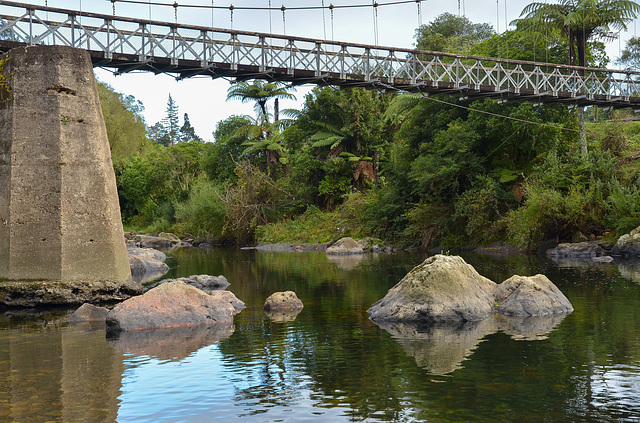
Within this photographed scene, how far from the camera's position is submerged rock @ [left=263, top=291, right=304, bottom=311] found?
12.3 metres

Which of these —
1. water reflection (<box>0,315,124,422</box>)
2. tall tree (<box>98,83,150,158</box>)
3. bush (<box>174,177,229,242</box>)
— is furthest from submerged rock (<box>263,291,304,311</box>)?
tall tree (<box>98,83,150,158</box>)

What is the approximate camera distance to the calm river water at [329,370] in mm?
5957

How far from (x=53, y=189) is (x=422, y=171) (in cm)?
1885

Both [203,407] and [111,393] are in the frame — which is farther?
[111,393]

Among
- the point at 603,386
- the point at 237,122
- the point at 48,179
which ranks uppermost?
the point at 237,122

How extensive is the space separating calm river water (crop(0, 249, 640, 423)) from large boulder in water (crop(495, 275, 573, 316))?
38cm

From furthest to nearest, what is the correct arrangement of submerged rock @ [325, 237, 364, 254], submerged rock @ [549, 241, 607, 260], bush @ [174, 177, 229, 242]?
1. bush @ [174, 177, 229, 242]
2. submerged rock @ [325, 237, 364, 254]
3. submerged rock @ [549, 241, 607, 260]

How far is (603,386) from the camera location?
655 cm

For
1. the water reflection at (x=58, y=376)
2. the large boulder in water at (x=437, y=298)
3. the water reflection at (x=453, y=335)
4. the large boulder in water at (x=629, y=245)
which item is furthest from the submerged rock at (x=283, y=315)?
the large boulder in water at (x=629, y=245)

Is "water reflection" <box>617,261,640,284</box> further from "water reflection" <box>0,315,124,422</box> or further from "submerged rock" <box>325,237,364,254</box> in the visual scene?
"submerged rock" <box>325,237,364,254</box>

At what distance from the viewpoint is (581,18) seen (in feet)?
90.2

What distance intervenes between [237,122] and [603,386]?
4109 cm

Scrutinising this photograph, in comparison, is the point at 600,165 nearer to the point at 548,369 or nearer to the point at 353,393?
the point at 548,369

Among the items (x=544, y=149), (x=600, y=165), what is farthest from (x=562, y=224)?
(x=544, y=149)
